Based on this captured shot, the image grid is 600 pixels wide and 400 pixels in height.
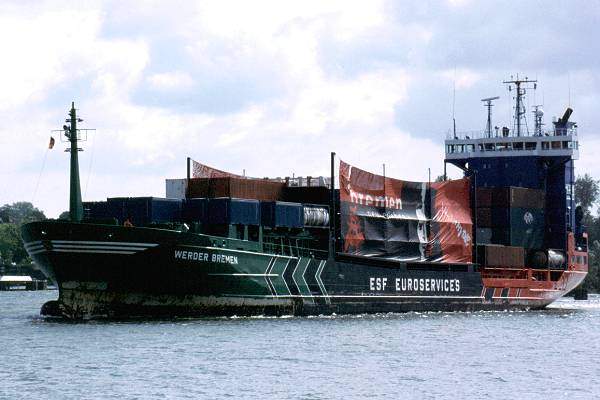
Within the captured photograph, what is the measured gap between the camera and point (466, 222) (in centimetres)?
8419

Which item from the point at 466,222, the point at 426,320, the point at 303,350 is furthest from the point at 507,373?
the point at 466,222

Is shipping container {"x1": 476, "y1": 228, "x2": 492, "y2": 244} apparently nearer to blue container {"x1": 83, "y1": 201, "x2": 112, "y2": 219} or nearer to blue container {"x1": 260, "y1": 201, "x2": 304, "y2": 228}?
blue container {"x1": 260, "y1": 201, "x2": 304, "y2": 228}

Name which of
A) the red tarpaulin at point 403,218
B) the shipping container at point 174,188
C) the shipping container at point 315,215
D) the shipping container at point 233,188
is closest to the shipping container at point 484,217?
the red tarpaulin at point 403,218

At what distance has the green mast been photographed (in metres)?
67.1

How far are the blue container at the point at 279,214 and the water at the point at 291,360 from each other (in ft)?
17.4

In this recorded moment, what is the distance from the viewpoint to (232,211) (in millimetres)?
64688

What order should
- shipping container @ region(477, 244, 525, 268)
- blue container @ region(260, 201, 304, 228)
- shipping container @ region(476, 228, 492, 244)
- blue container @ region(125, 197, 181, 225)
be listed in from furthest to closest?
shipping container @ region(476, 228, 492, 244)
shipping container @ region(477, 244, 525, 268)
blue container @ region(260, 201, 304, 228)
blue container @ region(125, 197, 181, 225)

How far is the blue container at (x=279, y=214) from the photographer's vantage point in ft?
220

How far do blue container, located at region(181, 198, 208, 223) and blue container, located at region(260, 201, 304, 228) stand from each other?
3.47 metres

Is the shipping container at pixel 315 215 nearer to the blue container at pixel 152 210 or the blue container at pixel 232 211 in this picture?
the blue container at pixel 232 211

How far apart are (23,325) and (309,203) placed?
60.8ft

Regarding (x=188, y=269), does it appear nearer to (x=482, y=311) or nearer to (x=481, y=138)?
(x=482, y=311)

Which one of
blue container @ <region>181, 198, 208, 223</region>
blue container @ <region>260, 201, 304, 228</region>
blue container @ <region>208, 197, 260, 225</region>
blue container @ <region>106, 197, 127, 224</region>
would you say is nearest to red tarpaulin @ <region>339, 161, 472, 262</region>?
blue container @ <region>260, 201, 304, 228</region>

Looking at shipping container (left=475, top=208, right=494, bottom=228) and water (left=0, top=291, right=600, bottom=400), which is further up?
shipping container (left=475, top=208, right=494, bottom=228)
